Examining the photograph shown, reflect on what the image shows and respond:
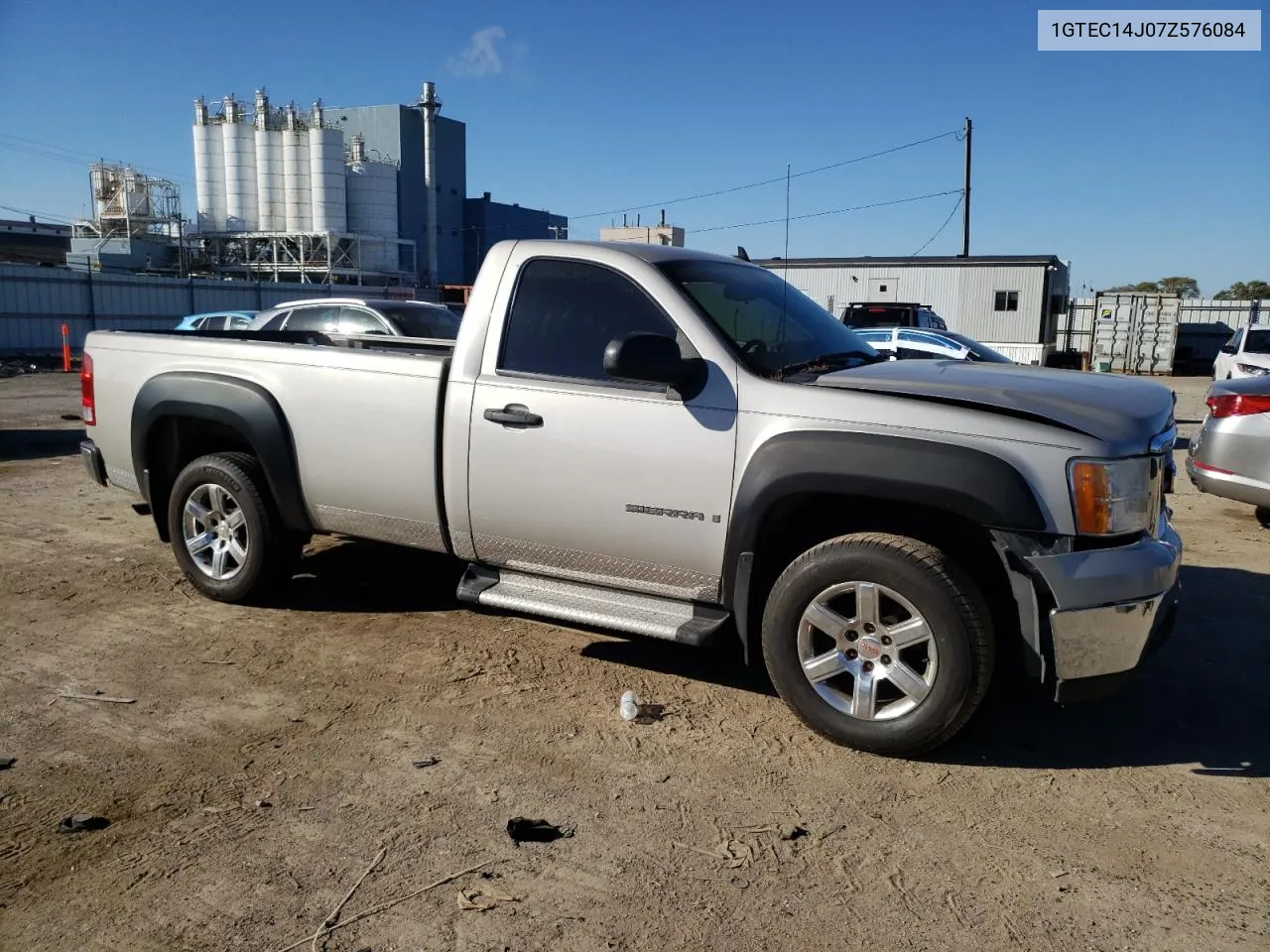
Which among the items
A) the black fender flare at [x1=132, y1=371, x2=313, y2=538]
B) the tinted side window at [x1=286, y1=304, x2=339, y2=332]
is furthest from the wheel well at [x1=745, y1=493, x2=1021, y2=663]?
the tinted side window at [x1=286, y1=304, x2=339, y2=332]

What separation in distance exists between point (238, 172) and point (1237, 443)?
188 ft

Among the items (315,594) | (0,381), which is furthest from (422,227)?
(315,594)

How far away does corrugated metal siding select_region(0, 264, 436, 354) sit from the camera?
2830cm

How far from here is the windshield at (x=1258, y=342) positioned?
1934 centimetres

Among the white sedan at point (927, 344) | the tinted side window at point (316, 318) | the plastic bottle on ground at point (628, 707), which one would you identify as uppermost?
the tinted side window at point (316, 318)

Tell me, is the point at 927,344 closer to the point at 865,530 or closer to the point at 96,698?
the point at 865,530

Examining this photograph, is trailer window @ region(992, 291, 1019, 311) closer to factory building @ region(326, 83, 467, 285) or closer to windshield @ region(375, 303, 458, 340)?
windshield @ region(375, 303, 458, 340)

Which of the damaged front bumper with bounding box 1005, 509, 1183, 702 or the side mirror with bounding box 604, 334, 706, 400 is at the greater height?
the side mirror with bounding box 604, 334, 706, 400

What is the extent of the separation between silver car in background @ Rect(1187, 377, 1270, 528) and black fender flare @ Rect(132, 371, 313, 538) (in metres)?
6.53

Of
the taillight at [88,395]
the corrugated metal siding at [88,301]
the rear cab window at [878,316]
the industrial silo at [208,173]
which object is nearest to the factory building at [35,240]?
the industrial silo at [208,173]

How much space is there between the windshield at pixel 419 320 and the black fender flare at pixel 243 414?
20.0ft

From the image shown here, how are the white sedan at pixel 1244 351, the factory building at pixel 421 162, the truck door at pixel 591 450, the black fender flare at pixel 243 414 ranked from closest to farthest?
the truck door at pixel 591 450
the black fender flare at pixel 243 414
the white sedan at pixel 1244 351
the factory building at pixel 421 162

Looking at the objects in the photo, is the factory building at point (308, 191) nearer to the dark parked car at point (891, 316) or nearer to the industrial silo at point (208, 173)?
the industrial silo at point (208, 173)

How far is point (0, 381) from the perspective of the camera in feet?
69.9
